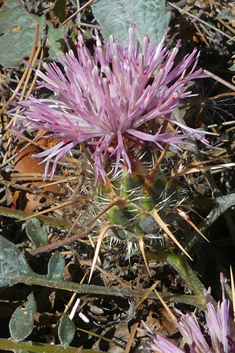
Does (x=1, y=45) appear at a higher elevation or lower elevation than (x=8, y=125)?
higher

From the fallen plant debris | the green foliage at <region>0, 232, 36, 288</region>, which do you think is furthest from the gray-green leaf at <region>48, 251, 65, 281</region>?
the green foliage at <region>0, 232, 36, 288</region>

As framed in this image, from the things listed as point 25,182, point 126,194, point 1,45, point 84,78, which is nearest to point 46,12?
point 1,45

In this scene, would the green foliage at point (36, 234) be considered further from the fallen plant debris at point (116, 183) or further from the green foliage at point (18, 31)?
the green foliage at point (18, 31)

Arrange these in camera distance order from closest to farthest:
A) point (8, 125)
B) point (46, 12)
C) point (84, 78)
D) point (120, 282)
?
point (84, 78) → point (120, 282) → point (8, 125) → point (46, 12)

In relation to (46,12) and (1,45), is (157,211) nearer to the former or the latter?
(1,45)

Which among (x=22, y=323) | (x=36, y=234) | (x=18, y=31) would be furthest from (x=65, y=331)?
(x=18, y=31)

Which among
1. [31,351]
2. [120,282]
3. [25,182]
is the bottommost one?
[120,282]
